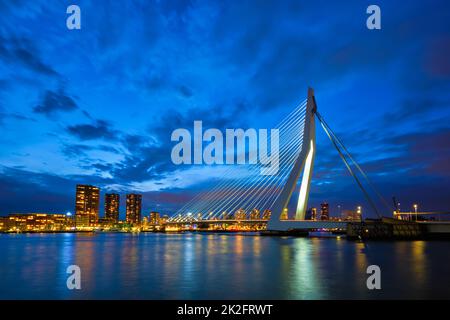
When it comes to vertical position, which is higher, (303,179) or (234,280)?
(303,179)

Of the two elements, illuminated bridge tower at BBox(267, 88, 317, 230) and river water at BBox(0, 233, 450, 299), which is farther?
illuminated bridge tower at BBox(267, 88, 317, 230)

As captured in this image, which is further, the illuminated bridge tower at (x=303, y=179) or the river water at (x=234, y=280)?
the illuminated bridge tower at (x=303, y=179)

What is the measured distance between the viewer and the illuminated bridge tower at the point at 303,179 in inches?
1935

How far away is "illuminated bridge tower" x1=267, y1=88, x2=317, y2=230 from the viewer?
49.2 m

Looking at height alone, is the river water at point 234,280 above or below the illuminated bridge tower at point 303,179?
below

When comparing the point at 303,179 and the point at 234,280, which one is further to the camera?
the point at 303,179

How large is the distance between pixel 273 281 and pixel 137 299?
7.32 meters

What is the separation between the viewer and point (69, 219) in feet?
619

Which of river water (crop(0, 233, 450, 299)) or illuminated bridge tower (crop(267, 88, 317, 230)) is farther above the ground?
illuminated bridge tower (crop(267, 88, 317, 230))

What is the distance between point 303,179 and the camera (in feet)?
166
